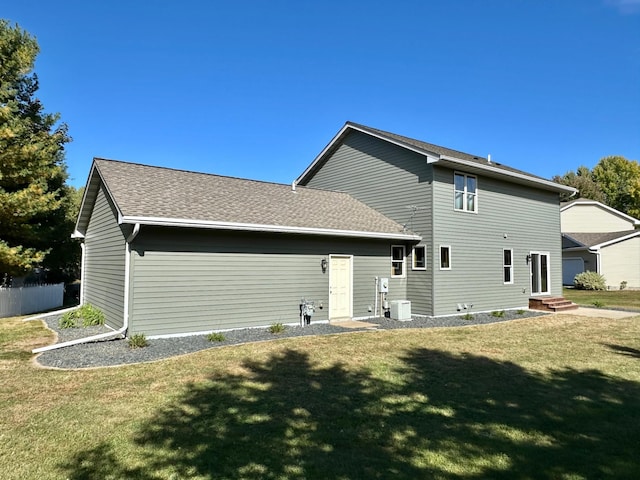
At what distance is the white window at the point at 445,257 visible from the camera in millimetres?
13808

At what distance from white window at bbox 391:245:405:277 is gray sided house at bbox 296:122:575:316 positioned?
3cm

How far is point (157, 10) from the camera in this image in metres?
12.6

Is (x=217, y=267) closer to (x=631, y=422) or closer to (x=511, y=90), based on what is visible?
(x=631, y=422)

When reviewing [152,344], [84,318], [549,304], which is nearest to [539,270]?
[549,304]

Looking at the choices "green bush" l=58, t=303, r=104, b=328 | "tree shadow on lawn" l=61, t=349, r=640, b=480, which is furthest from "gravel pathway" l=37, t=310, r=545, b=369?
"tree shadow on lawn" l=61, t=349, r=640, b=480

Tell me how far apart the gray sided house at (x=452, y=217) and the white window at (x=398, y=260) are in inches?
1.4

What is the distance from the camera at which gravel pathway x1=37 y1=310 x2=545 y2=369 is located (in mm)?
7598

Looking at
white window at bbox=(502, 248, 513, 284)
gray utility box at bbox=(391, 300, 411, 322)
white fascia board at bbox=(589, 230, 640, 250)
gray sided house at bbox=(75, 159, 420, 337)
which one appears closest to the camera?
gray sided house at bbox=(75, 159, 420, 337)

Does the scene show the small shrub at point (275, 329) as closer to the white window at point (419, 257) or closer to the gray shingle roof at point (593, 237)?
the white window at point (419, 257)

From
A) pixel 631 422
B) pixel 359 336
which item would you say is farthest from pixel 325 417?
pixel 359 336

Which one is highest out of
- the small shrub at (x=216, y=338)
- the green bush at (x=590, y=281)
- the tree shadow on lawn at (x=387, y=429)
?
the green bush at (x=590, y=281)

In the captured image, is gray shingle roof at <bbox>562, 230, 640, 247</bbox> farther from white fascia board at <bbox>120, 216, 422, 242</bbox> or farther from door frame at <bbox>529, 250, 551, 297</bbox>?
white fascia board at <bbox>120, 216, 422, 242</bbox>

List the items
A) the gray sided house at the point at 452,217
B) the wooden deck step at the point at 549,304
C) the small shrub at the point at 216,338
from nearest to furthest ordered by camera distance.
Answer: the small shrub at the point at 216,338 → the gray sided house at the point at 452,217 → the wooden deck step at the point at 549,304

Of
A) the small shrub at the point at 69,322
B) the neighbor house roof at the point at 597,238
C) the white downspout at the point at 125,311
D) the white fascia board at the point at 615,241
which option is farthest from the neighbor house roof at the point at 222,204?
the neighbor house roof at the point at 597,238
